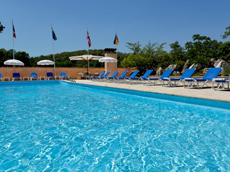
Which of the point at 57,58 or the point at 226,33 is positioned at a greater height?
the point at 226,33

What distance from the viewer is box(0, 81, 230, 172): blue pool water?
73.0 inches

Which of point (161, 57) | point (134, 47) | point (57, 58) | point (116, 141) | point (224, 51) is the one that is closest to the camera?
point (116, 141)

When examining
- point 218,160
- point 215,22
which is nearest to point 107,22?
point 215,22

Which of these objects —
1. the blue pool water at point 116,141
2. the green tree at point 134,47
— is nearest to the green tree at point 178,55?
the green tree at point 134,47

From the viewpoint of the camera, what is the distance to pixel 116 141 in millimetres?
2475

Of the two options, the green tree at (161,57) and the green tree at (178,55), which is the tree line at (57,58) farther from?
the green tree at (161,57)

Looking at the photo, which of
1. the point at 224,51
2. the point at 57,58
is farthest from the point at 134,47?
the point at 57,58

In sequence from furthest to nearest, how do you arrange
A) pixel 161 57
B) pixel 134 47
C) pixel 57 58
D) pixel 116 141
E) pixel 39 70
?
pixel 57 58 < pixel 134 47 < pixel 161 57 < pixel 39 70 < pixel 116 141

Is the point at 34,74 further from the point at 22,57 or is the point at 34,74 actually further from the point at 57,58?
the point at 57,58

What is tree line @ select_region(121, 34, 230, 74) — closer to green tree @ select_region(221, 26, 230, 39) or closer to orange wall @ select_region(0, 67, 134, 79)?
green tree @ select_region(221, 26, 230, 39)

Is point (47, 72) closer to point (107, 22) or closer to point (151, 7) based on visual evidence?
point (107, 22)

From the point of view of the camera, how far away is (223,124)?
10.3 ft

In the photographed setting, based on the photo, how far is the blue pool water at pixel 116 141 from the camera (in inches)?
73.0

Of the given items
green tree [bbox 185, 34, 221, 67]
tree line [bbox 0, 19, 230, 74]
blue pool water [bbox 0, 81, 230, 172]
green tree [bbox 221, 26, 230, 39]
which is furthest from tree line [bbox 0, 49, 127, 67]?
blue pool water [bbox 0, 81, 230, 172]
